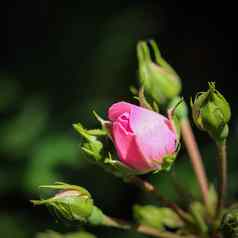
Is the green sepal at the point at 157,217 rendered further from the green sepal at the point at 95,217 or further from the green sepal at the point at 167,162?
the green sepal at the point at 167,162

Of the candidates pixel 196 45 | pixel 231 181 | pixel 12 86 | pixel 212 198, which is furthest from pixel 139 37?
pixel 212 198

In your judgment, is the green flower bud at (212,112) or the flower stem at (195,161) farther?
the flower stem at (195,161)

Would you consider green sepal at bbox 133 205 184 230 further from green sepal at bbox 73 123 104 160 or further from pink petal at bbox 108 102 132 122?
pink petal at bbox 108 102 132 122

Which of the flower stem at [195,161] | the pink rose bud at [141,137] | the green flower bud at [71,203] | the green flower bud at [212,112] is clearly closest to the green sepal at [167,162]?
the pink rose bud at [141,137]

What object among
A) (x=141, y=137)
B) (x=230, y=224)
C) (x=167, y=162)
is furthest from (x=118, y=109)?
(x=230, y=224)

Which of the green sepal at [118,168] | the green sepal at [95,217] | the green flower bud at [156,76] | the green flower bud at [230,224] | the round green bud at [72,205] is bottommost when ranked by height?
the green flower bud at [230,224]

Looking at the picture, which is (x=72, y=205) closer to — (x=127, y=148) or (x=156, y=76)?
(x=127, y=148)
